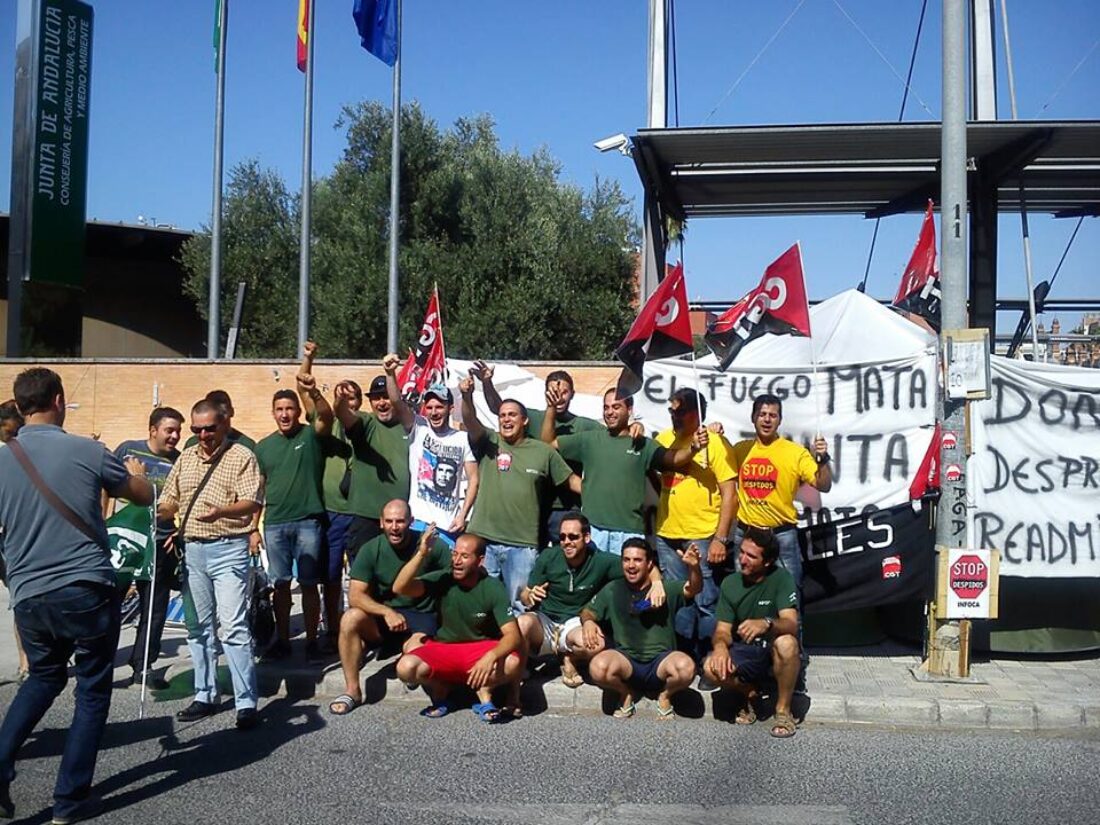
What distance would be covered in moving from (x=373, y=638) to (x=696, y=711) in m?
2.16

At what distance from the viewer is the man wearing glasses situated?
662 cm

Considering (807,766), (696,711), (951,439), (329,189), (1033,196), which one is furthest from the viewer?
(329,189)

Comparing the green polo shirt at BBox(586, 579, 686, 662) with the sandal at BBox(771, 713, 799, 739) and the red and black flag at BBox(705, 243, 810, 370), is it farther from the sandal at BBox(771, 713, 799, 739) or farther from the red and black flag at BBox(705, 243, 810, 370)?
the red and black flag at BBox(705, 243, 810, 370)

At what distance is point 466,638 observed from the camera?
7062mm

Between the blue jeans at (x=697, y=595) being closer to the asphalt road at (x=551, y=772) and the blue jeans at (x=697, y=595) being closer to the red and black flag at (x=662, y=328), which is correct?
the asphalt road at (x=551, y=772)

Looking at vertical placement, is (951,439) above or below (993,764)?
above

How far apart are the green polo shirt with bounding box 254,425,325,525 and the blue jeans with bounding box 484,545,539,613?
1.29 m

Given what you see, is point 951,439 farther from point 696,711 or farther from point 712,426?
point 696,711

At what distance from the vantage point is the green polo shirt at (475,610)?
7.02m

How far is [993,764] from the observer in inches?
242

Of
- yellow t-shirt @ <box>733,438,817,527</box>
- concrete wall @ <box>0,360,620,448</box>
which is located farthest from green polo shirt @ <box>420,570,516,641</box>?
concrete wall @ <box>0,360,620,448</box>

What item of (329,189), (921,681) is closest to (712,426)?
(921,681)

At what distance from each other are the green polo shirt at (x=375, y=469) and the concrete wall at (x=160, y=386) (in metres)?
4.36

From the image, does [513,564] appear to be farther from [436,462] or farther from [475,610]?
[436,462]
